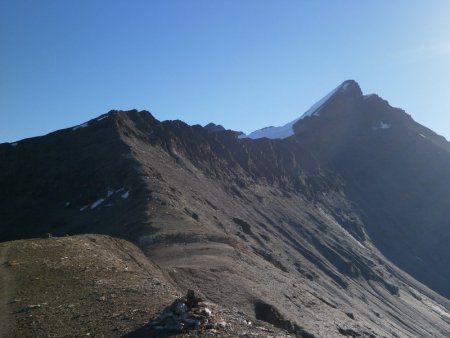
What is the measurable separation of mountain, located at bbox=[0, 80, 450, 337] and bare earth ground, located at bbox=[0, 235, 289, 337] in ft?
5.08

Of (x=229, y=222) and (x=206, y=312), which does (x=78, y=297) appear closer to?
(x=206, y=312)

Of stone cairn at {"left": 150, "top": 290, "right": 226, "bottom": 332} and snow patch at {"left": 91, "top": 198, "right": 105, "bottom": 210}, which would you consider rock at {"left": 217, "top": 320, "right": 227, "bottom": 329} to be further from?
snow patch at {"left": 91, "top": 198, "right": 105, "bottom": 210}

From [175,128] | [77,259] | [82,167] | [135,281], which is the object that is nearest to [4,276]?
[77,259]

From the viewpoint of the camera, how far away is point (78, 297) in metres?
24.9

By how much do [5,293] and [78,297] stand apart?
155 inches

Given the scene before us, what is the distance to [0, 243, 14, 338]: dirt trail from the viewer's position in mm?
21406

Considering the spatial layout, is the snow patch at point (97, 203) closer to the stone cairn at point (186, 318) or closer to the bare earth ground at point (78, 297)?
the bare earth ground at point (78, 297)

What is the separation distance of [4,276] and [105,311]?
817 centimetres

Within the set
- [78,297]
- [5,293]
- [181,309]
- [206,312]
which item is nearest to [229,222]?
[78,297]

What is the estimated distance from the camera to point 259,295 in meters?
46.0

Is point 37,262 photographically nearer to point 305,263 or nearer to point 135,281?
point 135,281

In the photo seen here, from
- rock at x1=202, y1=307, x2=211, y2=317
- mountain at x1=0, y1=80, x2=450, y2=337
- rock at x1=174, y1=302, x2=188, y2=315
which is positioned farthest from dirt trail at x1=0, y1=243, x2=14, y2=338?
rock at x1=202, y1=307, x2=211, y2=317

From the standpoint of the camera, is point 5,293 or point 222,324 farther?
point 5,293

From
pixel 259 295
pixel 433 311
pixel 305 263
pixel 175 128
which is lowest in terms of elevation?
pixel 433 311
